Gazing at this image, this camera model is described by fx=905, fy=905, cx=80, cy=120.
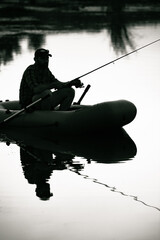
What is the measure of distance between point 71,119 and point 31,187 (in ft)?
8.84

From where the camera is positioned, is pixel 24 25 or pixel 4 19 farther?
pixel 4 19

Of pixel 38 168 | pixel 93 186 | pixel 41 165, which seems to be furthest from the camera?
pixel 41 165

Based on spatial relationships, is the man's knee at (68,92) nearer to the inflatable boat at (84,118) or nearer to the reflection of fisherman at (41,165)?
the inflatable boat at (84,118)

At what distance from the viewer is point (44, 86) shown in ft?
39.2

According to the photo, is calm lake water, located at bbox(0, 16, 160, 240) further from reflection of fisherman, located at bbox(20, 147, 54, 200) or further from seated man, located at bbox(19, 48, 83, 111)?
seated man, located at bbox(19, 48, 83, 111)

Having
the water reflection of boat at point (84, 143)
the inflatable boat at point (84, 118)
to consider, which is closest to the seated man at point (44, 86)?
the inflatable boat at point (84, 118)

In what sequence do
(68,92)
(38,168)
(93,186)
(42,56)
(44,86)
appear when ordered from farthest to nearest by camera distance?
(68,92) < (44,86) < (42,56) < (38,168) < (93,186)

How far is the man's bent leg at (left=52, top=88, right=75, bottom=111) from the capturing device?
12055mm

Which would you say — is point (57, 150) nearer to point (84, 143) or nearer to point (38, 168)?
point (84, 143)

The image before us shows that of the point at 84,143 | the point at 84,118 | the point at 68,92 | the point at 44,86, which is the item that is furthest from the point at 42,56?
the point at 84,143

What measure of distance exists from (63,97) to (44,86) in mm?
333

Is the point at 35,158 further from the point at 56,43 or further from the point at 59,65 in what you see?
the point at 56,43

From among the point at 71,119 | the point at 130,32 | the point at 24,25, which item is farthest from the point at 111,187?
the point at 24,25

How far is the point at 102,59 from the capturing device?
74.0 feet
